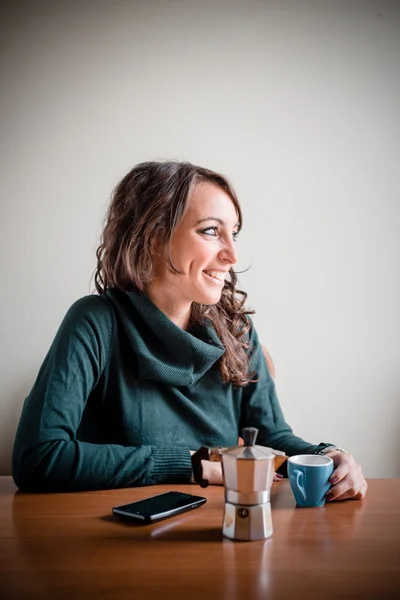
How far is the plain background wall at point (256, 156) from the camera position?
85.0 inches

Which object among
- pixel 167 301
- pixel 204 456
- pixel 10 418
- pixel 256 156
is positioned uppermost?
pixel 256 156

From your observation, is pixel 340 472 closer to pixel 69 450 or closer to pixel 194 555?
pixel 194 555

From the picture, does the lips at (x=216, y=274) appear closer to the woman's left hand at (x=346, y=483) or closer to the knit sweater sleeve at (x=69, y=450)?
the knit sweater sleeve at (x=69, y=450)

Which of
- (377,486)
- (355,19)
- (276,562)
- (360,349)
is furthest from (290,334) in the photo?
(276,562)

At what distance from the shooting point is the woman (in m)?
1.36

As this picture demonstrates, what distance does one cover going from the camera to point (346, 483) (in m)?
1.13

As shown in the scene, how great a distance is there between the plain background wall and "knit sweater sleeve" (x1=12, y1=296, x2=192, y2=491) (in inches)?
33.1

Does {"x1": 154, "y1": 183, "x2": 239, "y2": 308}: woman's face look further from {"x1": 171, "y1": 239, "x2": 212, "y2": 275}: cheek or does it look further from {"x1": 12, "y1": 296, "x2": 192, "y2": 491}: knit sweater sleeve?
{"x1": 12, "y1": 296, "x2": 192, "y2": 491}: knit sweater sleeve

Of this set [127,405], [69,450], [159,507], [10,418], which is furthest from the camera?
[10,418]

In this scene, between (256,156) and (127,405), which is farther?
(256,156)

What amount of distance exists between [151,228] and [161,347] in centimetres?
32

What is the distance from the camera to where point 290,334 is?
7.36 feet

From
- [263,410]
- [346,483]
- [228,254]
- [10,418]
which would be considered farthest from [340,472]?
[10,418]

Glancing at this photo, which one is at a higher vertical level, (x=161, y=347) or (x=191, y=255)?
(x=191, y=255)
